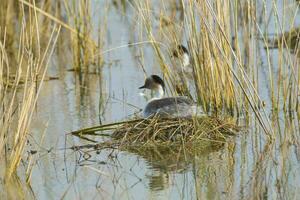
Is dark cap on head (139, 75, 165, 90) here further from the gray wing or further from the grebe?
the gray wing

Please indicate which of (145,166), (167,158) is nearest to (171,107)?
(167,158)

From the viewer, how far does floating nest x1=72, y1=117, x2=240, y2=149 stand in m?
6.80

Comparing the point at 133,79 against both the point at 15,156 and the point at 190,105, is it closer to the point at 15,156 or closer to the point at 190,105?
the point at 190,105

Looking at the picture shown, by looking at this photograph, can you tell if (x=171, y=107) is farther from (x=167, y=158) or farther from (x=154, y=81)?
(x=167, y=158)

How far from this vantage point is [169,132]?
6.90 metres

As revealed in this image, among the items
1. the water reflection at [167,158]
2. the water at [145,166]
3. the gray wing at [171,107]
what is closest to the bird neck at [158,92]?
the water at [145,166]

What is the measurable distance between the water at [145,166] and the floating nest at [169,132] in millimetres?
110

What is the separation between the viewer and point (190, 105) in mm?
7207

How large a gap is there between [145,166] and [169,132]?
0.70 m

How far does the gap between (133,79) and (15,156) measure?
374cm

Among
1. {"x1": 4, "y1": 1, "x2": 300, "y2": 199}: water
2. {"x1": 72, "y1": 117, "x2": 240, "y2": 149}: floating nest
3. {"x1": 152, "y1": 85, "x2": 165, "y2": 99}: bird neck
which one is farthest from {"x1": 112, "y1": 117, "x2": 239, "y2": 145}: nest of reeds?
{"x1": 152, "y1": 85, "x2": 165, "y2": 99}: bird neck

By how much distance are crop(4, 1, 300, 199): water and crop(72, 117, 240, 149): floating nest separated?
0.36 feet

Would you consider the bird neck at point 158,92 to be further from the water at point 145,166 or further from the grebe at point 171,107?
the water at point 145,166

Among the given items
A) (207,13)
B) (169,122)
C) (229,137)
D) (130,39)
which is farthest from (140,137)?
(130,39)
